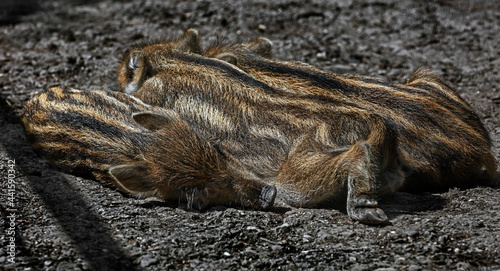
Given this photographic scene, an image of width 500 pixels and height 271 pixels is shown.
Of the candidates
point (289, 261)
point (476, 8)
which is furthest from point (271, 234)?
point (476, 8)

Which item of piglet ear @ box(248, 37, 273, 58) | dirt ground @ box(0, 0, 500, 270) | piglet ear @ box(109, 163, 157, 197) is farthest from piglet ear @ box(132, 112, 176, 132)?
piglet ear @ box(248, 37, 273, 58)

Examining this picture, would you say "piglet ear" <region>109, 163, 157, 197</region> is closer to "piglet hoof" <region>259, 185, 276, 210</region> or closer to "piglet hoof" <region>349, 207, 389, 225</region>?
"piglet hoof" <region>259, 185, 276, 210</region>

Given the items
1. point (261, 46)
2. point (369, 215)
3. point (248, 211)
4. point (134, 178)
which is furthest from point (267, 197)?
point (261, 46)

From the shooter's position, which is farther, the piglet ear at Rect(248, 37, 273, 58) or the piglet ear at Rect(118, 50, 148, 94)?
the piglet ear at Rect(248, 37, 273, 58)

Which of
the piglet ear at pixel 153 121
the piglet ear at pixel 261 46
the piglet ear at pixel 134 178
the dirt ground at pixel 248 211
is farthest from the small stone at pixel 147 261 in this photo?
the piglet ear at pixel 261 46

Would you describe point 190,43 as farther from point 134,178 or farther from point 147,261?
point 147,261

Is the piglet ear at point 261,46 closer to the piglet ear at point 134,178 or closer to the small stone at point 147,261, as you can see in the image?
the piglet ear at point 134,178
